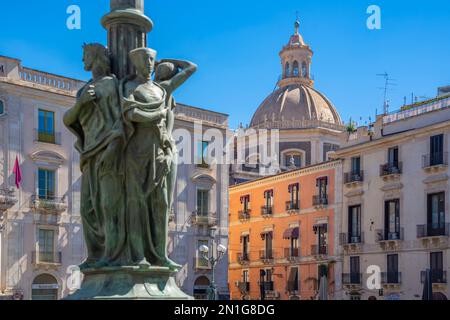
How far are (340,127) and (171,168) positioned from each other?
59101 mm

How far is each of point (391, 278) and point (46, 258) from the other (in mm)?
16610

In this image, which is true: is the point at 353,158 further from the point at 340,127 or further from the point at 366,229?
the point at 340,127

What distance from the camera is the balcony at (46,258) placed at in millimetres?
34344

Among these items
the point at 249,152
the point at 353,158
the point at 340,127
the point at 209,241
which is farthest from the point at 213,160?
the point at 340,127

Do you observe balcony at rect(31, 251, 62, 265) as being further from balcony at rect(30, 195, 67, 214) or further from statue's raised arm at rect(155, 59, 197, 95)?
statue's raised arm at rect(155, 59, 197, 95)

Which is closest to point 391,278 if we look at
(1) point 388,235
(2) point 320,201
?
(1) point 388,235

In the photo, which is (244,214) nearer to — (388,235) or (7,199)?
(388,235)

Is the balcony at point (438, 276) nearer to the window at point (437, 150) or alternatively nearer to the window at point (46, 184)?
the window at point (437, 150)

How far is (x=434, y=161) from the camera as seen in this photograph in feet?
121

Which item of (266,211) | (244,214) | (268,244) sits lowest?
(268,244)

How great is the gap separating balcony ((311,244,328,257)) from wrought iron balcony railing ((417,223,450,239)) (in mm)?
7849

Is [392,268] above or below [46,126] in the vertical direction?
below

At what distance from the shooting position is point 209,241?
1654 inches

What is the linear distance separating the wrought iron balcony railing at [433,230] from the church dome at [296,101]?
1099 inches
